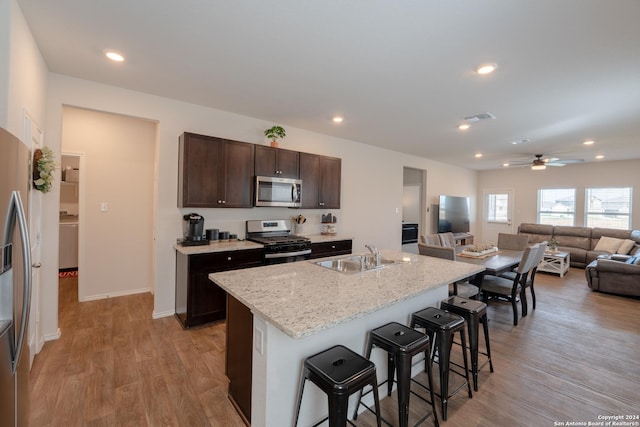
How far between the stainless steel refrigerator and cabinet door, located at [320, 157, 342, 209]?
3.53 meters

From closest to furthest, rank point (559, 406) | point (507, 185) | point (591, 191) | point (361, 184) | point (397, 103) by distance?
point (559, 406)
point (397, 103)
point (361, 184)
point (591, 191)
point (507, 185)

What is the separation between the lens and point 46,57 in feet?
8.21

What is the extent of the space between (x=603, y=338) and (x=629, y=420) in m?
1.53

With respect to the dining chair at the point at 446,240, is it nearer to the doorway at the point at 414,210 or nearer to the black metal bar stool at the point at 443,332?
the doorway at the point at 414,210

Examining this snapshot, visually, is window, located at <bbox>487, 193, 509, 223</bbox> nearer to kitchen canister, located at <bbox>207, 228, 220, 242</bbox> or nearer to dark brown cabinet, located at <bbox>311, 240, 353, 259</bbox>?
dark brown cabinet, located at <bbox>311, 240, 353, 259</bbox>

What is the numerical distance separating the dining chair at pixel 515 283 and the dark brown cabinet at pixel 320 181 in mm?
2427

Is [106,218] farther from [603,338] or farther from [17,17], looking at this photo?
[603,338]

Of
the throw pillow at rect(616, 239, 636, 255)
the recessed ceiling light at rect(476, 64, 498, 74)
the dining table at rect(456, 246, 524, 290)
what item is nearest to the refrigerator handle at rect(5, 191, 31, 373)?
A: the recessed ceiling light at rect(476, 64, 498, 74)

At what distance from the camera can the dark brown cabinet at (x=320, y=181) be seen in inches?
171

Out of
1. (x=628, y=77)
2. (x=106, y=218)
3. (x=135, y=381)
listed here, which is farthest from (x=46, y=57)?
(x=628, y=77)

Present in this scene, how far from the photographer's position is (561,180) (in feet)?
25.6

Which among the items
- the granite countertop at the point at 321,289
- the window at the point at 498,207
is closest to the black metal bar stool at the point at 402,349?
the granite countertop at the point at 321,289

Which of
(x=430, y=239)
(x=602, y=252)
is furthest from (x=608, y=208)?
(x=430, y=239)

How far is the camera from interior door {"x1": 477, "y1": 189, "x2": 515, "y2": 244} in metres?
8.71
